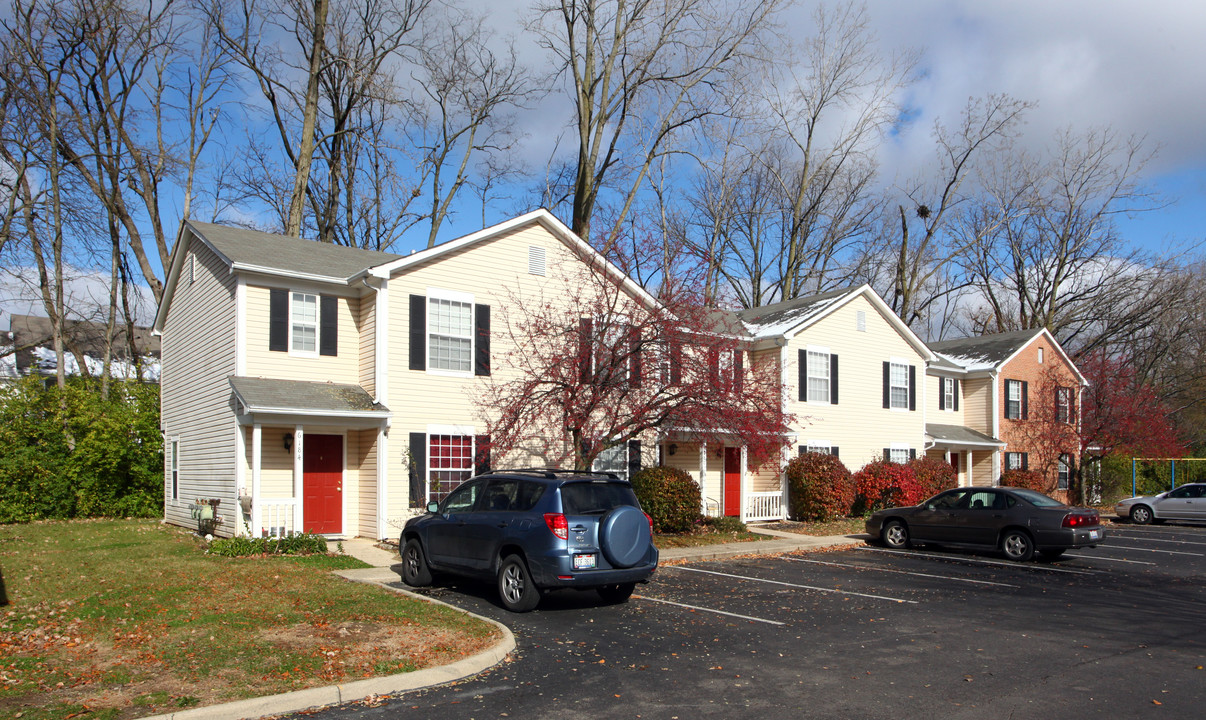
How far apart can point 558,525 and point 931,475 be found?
64.5 ft

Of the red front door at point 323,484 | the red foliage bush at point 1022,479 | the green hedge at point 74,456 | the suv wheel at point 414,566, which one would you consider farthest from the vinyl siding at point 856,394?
the green hedge at point 74,456

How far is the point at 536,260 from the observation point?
20.1 m

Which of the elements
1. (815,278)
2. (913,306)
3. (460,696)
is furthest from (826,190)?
(460,696)

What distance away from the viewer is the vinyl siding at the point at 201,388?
690 inches

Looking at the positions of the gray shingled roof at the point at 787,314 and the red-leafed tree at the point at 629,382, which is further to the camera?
the gray shingled roof at the point at 787,314

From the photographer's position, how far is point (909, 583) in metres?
13.8

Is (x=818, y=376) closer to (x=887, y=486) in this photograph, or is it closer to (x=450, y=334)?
(x=887, y=486)

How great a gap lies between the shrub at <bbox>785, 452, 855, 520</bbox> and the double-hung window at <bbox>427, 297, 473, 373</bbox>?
11.0 meters

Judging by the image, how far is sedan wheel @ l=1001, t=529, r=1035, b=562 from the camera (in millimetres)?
16797

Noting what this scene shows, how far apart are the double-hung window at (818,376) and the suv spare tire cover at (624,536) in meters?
16.5

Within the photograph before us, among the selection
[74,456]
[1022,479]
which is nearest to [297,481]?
[74,456]

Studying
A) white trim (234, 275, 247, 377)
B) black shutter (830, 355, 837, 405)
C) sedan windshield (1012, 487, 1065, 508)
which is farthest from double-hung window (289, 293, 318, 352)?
black shutter (830, 355, 837, 405)

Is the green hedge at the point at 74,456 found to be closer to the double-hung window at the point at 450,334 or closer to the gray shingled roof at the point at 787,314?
the double-hung window at the point at 450,334

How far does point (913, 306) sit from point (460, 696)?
43.7 metres
